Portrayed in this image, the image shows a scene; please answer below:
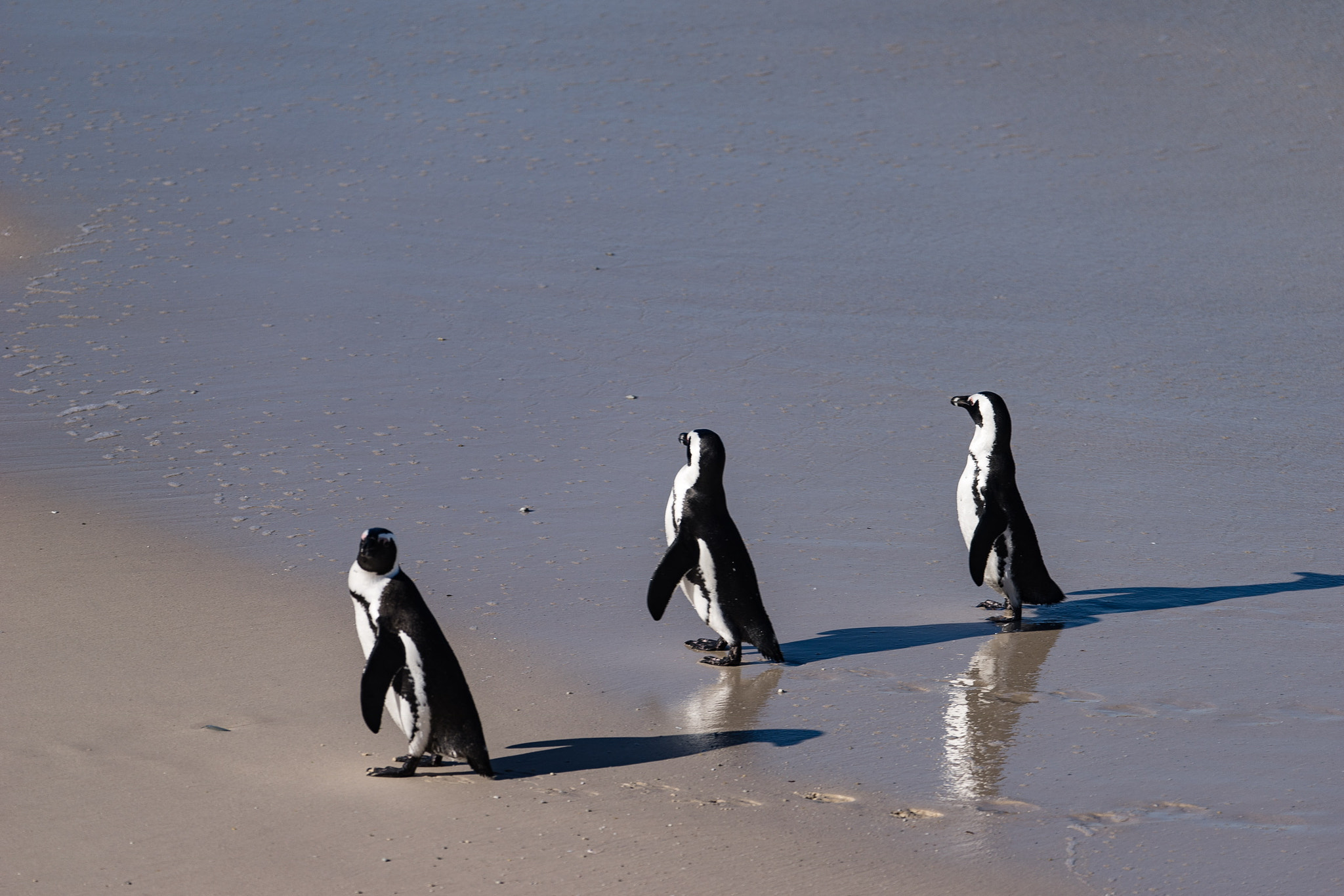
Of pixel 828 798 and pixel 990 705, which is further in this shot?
pixel 990 705

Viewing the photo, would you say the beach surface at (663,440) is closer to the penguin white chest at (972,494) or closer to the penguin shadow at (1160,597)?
the penguin shadow at (1160,597)

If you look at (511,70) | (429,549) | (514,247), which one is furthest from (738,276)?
(511,70)

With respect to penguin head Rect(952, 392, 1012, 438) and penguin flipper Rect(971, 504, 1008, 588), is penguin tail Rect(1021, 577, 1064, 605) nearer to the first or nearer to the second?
penguin flipper Rect(971, 504, 1008, 588)

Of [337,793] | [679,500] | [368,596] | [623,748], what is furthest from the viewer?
[679,500]

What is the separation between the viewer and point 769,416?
22.5ft

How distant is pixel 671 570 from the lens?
4.45 metres

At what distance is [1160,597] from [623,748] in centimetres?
206

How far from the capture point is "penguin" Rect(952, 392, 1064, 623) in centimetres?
481

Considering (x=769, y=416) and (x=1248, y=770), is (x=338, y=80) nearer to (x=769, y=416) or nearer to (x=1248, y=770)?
(x=769, y=416)

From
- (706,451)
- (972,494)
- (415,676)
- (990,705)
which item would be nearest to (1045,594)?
(972,494)

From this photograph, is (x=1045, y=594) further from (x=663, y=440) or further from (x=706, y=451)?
(x=663, y=440)

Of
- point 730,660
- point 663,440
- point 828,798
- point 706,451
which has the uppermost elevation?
point 663,440

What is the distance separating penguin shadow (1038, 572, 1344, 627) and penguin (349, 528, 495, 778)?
2098 millimetres

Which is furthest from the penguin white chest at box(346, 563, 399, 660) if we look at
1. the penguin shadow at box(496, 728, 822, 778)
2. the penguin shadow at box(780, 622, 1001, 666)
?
the penguin shadow at box(780, 622, 1001, 666)
